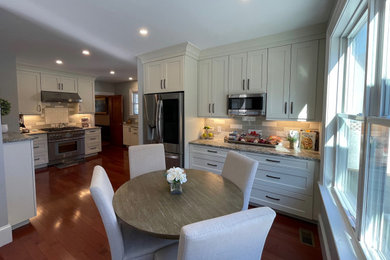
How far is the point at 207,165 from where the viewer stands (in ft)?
9.86

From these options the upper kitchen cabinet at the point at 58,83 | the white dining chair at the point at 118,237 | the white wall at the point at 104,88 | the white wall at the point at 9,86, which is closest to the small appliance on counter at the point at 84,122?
the upper kitchen cabinet at the point at 58,83

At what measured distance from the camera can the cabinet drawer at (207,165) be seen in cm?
289

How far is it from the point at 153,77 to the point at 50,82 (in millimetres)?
3290

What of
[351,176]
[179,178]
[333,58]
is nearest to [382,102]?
[351,176]

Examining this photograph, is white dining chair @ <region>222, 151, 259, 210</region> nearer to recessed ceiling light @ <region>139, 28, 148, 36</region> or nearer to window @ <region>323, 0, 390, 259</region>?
window @ <region>323, 0, 390, 259</region>

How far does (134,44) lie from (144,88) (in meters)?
0.78

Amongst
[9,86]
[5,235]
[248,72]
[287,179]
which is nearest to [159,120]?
[248,72]

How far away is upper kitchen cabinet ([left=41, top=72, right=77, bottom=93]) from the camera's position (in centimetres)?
464

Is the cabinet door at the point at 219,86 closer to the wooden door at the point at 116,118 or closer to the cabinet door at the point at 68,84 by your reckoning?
the cabinet door at the point at 68,84

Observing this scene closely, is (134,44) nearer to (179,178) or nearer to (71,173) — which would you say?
(179,178)

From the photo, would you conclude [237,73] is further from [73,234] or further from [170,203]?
[73,234]

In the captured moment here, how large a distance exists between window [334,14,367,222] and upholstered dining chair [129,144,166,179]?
182cm

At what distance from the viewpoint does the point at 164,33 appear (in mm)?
2568

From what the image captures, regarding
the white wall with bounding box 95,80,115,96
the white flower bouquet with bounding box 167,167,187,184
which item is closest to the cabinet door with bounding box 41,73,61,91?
the white wall with bounding box 95,80,115,96
